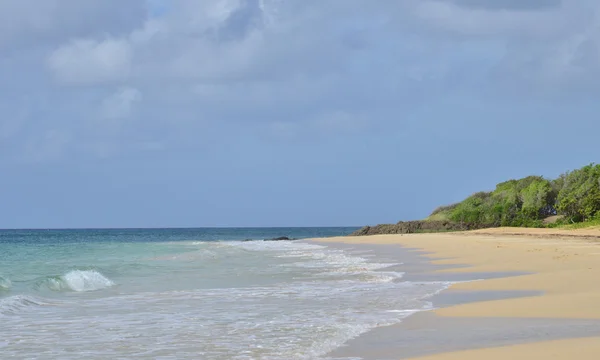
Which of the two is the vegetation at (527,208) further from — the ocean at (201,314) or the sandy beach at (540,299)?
the ocean at (201,314)

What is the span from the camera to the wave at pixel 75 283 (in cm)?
1825

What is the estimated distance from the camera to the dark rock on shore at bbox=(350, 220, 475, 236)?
228ft

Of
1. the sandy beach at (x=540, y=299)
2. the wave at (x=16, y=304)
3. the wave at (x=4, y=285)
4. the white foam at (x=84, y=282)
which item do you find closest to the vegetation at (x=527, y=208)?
the sandy beach at (x=540, y=299)

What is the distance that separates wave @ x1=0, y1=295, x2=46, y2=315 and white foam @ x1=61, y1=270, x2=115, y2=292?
9.28 feet

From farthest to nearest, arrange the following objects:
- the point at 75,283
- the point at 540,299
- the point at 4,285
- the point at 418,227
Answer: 1. the point at 418,227
2. the point at 75,283
3. the point at 4,285
4. the point at 540,299

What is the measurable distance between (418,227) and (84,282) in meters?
56.3

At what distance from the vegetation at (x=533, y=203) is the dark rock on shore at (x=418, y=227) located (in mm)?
789

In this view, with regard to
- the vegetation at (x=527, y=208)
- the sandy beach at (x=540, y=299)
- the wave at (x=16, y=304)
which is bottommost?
the wave at (x=16, y=304)

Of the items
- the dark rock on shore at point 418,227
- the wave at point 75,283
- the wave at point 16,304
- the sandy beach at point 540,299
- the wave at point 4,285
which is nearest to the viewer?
the sandy beach at point 540,299

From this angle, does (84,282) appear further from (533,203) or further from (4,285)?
(533,203)

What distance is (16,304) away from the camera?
1402 centimetres

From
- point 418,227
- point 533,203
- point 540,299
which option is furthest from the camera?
point 418,227

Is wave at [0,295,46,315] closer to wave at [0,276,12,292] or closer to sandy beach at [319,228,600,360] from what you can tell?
wave at [0,276,12,292]

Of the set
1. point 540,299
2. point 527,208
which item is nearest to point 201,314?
point 540,299
